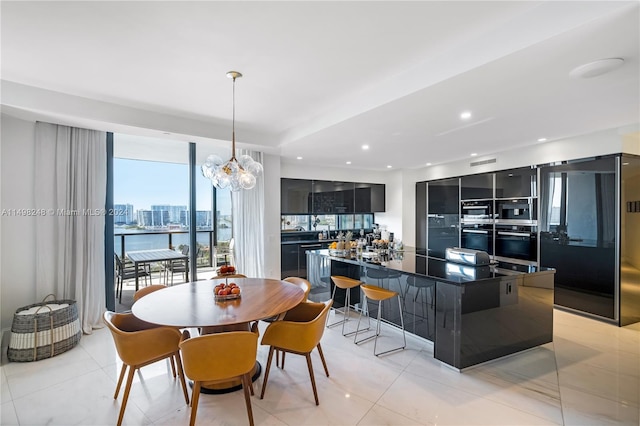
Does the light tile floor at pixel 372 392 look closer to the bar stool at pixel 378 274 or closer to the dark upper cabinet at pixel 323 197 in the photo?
the bar stool at pixel 378 274

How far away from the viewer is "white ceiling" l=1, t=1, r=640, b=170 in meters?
1.92

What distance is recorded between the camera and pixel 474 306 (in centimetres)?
273

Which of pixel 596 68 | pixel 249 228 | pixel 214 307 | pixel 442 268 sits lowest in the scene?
pixel 214 307

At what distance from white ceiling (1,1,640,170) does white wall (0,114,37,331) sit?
507 millimetres

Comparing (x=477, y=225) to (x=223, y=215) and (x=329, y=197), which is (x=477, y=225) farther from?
(x=223, y=215)

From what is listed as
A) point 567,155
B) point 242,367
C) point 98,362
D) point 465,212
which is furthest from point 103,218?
point 567,155

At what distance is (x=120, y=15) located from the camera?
198cm

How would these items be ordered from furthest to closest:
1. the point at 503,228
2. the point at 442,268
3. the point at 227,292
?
the point at 503,228, the point at 442,268, the point at 227,292

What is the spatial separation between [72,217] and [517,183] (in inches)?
249

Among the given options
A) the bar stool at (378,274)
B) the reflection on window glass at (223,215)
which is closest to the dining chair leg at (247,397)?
the bar stool at (378,274)

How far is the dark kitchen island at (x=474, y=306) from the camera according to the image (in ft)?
8.91

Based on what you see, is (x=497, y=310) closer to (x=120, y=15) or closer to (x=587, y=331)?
(x=587, y=331)

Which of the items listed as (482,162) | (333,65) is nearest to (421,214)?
(482,162)

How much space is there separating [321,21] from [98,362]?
366 cm
